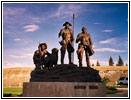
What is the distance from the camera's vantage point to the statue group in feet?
40.9

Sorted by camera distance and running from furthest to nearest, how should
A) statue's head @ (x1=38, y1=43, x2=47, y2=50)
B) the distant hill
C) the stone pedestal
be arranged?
the distant hill, statue's head @ (x1=38, y1=43, x2=47, y2=50), the stone pedestal

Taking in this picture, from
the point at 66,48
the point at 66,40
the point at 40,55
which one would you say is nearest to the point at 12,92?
the point at 40,55

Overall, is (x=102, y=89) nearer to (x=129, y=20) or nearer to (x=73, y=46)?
(x=73, y=46)

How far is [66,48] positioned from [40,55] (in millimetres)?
1612

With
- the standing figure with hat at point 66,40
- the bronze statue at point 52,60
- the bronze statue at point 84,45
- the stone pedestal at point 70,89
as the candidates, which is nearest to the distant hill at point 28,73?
the bronze statue at point 52,60

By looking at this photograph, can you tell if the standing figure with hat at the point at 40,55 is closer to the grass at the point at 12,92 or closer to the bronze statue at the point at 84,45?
the bronze statue at the point at 84,45

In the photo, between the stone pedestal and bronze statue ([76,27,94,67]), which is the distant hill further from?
the stone pedestal

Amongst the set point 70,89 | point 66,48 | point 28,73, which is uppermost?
point 66,48

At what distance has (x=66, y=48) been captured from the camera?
12.6m

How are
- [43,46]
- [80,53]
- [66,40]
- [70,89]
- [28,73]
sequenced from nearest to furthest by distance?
1. [70,89]
2. [80,53]
3. [66,40]
4. [43,46]
5. [28,73]

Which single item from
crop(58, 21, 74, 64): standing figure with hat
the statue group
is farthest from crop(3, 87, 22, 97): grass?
crop(58, 21, 74, 64): standing figure with hat

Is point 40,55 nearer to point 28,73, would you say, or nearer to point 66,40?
point 66,40

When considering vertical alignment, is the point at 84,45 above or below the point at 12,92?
above

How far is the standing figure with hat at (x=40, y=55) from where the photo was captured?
12.6 metres
